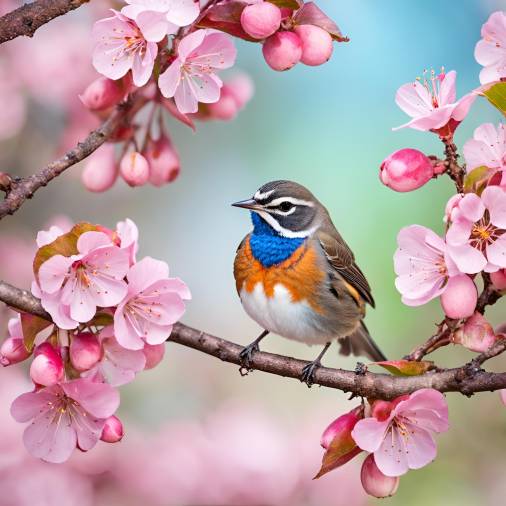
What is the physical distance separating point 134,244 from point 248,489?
131cm

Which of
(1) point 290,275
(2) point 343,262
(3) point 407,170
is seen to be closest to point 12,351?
(3) point 407,170

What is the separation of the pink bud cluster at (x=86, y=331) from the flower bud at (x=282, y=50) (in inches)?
21.7

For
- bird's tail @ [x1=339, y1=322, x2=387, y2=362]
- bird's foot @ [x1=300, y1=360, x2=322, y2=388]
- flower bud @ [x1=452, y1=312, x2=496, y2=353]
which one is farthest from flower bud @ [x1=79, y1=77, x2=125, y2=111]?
bird's tail @ [x1=339, y1=322, x2=387, y2=362]

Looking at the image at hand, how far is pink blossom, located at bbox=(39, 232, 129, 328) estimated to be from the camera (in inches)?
86.1

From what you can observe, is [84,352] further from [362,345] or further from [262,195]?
[362,345]

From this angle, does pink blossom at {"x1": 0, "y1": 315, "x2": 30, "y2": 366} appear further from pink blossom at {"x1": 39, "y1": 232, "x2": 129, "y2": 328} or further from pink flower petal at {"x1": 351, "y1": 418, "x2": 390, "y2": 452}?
pink flower petal at {"x1": 351, "y1": 418, "x2": 390, "y2": 452}

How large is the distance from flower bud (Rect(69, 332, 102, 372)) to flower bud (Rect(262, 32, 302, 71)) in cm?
81

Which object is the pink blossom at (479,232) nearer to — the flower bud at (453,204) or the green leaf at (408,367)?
the flower bud at (453,204)

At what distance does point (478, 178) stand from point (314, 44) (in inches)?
21.9

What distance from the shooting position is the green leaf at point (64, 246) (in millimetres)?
2209

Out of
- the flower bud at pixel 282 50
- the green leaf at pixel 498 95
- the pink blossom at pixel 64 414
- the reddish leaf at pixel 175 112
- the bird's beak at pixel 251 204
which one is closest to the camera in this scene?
the green leaf at pixel 498 95

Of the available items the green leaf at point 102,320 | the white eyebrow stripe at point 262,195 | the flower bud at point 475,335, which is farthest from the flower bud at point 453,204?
the white eyebrow stripe at point 262,195

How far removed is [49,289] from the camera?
2.19 meters

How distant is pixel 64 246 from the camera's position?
2244mm
